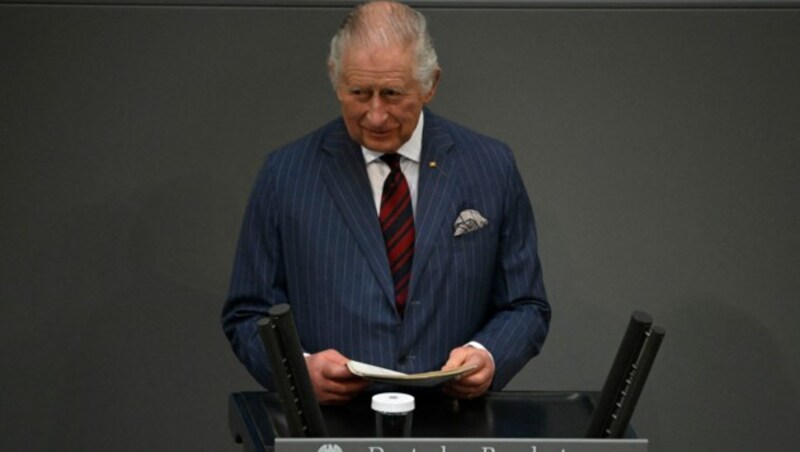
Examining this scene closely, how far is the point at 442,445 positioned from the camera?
7.99ft

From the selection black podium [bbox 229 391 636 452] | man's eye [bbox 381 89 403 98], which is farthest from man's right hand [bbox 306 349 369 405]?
man's eye [bbox 381 89 403 98]

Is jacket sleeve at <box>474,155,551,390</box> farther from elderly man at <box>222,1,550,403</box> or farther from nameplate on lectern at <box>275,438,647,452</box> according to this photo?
nameplate on lectern at <box>275,438,647,452</box>

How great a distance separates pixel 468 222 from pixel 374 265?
22cm

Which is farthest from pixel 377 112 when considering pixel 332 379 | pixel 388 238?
pixel 332 379

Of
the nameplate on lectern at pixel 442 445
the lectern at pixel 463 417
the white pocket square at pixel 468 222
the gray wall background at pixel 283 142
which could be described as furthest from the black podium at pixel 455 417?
the gray wall background at pixel 283 142

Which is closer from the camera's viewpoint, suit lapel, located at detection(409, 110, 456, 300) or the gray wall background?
suit lapel, located at detection(409, 110, 456, 300)

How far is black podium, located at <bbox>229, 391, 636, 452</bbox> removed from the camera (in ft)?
9.21

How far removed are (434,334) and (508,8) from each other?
4.41 feet

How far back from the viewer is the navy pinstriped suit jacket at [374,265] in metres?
3.16

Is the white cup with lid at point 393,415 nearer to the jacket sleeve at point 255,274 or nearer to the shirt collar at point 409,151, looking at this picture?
the jacket sleeve at point 255,274

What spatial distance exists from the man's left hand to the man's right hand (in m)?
0.18

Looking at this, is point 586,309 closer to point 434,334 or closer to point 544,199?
point 544,199

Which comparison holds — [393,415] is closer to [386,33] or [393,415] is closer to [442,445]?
[442,445]

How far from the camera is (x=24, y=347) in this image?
169 inches
